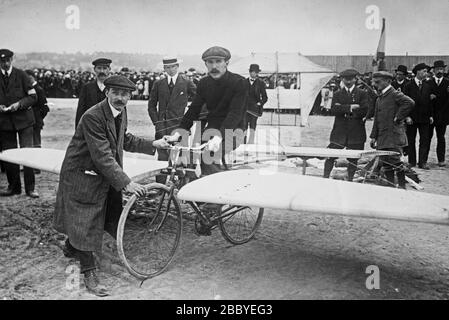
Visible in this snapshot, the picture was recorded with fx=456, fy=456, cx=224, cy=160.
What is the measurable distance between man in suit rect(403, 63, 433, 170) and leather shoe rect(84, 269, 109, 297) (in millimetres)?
6808

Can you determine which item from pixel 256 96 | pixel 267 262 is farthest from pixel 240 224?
pixel 256 96

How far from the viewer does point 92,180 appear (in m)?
3.38

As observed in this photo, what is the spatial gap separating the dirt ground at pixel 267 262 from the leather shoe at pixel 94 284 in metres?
0.07

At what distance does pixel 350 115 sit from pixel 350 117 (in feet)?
0.10

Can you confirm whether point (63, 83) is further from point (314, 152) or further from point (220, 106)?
point (220, 106)

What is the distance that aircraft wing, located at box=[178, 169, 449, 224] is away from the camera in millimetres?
2949

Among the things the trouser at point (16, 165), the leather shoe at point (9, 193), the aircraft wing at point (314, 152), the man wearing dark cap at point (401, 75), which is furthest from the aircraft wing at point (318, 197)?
the man wearing dark cap at point (401, 75)

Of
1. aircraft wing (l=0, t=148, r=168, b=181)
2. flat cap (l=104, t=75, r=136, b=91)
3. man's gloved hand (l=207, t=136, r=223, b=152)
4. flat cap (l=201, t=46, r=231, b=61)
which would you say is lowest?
aircraft wing (l=0, t=148, r=168, b=181)

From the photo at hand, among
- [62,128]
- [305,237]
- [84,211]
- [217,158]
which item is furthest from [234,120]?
[62,128]

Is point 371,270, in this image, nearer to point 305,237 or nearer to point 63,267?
point 305,237

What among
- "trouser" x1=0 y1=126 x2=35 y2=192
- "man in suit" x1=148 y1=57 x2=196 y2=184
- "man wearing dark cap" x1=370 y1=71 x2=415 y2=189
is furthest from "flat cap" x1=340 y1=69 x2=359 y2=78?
"trouser" x1=0 y1=126 x2=35 y2=192

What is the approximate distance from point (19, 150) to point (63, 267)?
2.23 metres

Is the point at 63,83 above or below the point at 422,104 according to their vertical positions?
above

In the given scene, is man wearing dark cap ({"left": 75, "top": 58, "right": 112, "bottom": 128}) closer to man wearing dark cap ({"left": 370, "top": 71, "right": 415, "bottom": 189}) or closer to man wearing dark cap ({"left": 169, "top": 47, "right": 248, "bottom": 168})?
man wearing dark cap ({"left": 169, "top": 47, "right": 248, "bottom": 168})
